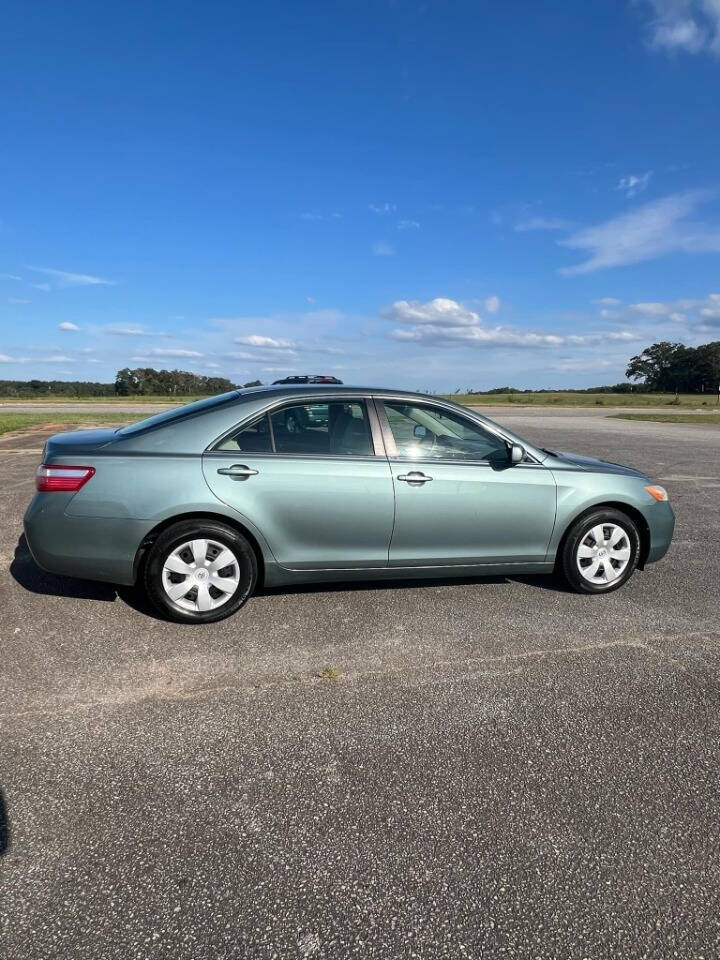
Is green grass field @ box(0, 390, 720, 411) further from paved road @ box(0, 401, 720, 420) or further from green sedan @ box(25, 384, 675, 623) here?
green sedan @ box(25, 384, 675, 623)

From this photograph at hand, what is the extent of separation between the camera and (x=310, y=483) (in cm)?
396

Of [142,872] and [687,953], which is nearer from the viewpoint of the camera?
[687,953]

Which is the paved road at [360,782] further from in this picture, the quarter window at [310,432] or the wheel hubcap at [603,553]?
the quarter window at [310,432]

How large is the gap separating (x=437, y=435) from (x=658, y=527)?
196 centimetres

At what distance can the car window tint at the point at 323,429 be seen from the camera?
13.5 feet

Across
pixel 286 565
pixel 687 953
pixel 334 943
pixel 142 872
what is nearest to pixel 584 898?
pixel 687 953

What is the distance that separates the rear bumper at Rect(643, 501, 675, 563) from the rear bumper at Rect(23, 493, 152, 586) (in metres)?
3.76

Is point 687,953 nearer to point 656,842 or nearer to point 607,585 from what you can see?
point 656,842

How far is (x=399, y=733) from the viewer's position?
2.71 meters

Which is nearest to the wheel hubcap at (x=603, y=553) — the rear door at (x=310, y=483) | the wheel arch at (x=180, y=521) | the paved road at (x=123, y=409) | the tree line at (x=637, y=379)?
the rear door at (x=310, y=483)

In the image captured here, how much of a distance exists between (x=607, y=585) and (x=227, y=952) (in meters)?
3.76

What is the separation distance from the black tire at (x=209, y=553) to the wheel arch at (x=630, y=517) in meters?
2.34

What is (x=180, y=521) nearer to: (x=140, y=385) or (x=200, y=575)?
(x=200, y=575)

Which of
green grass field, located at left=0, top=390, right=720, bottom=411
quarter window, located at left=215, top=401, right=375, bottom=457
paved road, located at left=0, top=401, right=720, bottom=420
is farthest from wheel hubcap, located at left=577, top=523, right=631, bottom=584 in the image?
green grass field, located at left=0, top=390, right=720, bottom=411
